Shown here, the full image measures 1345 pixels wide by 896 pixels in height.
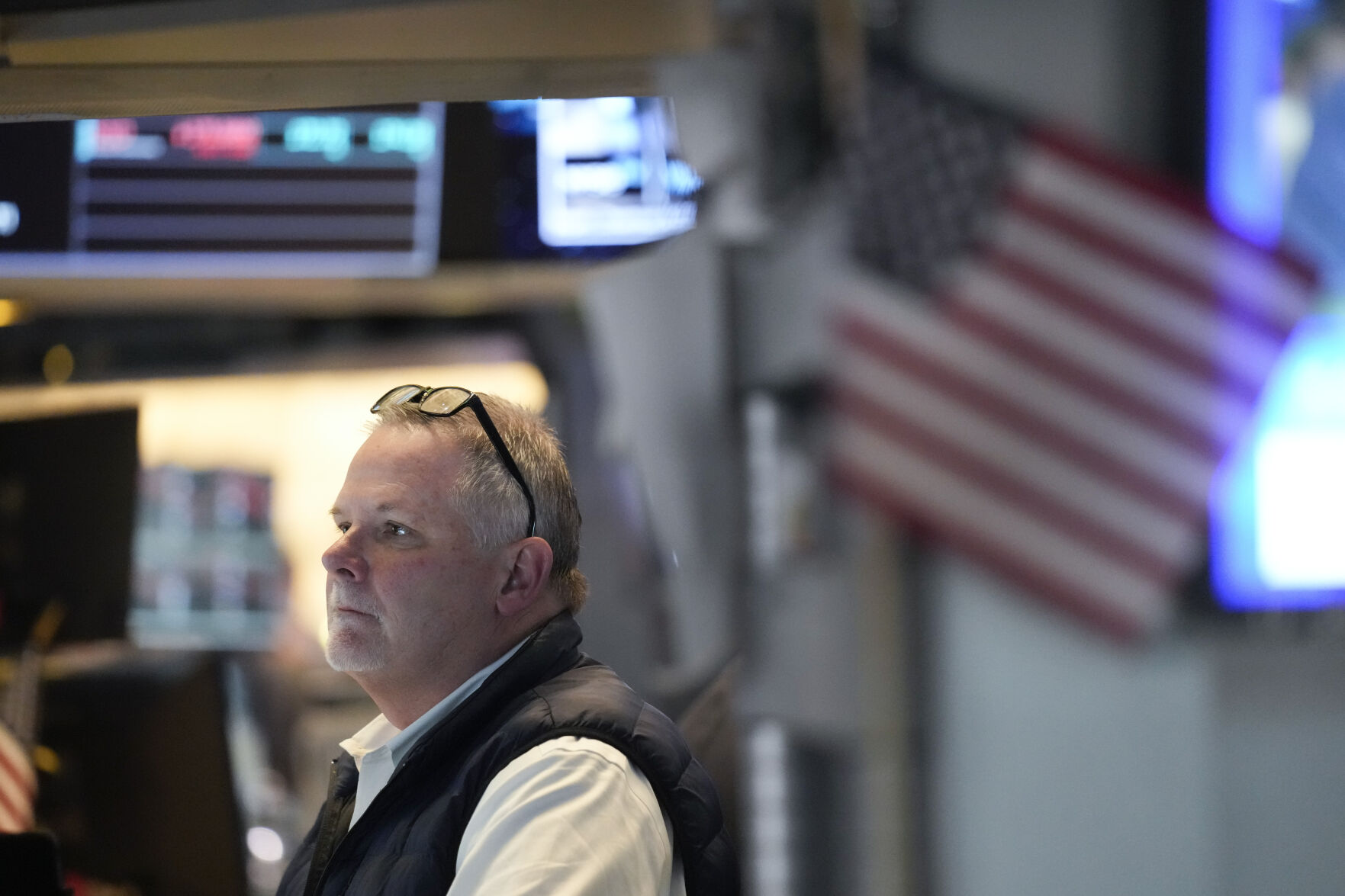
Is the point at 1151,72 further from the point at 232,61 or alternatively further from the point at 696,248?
the point at 232,61

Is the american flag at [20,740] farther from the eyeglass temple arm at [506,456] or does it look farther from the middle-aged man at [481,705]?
the eyeglass temple arm at [506,456]

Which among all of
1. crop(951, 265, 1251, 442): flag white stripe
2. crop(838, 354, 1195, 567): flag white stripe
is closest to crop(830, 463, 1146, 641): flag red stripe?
crop(838, 354, 1195, 567): flag white stripe

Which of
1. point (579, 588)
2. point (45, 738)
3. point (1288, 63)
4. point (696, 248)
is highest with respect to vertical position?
point (1288, 63)

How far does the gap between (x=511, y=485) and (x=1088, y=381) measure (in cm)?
120

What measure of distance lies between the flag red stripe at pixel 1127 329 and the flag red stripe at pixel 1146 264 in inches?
3.0

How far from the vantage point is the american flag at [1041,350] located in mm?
1990

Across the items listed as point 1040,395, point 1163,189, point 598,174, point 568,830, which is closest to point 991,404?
point 1040,395

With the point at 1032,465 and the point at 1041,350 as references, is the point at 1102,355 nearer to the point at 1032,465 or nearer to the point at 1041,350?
the point at 1041,350

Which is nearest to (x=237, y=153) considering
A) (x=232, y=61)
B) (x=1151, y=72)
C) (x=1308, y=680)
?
(x=232, y=61)

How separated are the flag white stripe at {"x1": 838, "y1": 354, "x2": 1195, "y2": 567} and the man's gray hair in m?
0.90

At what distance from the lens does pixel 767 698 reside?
1.85 metres

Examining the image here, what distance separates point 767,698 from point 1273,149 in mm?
1158

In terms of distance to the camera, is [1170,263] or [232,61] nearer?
[232,61]

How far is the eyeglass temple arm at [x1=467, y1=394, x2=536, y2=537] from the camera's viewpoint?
1.21 metres
